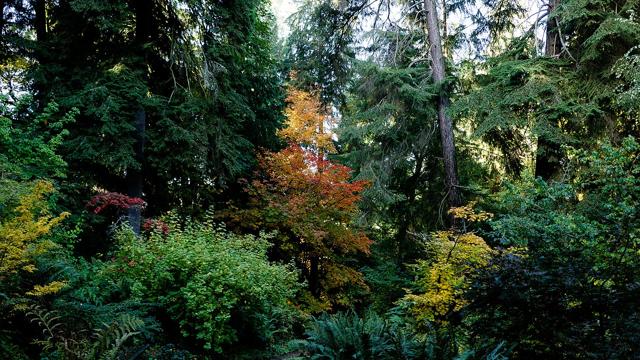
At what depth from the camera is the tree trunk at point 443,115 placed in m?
11.1

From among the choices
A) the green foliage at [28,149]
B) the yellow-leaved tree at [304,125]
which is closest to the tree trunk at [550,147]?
the yellow-leaved tree at [304,125]

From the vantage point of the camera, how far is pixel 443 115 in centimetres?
1147

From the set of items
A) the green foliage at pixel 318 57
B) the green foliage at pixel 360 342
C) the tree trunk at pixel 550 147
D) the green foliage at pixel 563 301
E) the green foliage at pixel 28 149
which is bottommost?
the green foliage at pixel 360 342

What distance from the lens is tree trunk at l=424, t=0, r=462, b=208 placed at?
1109 centimetres

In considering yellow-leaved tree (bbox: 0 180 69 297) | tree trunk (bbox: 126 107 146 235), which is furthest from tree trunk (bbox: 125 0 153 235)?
yellow-leaved tree (bbox: 0 180 69 297)

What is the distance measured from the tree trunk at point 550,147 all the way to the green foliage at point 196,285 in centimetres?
659

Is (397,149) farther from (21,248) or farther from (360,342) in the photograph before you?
(21,248)

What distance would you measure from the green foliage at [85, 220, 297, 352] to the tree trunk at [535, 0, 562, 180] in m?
6.59

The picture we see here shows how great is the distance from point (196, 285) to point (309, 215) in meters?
4.92

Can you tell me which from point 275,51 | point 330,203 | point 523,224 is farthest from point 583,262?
point 275,51

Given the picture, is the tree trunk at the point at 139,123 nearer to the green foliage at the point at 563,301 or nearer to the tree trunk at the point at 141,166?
the tree trunk at the point at 141,166

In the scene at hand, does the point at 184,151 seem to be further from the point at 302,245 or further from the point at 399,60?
the point at 399,60

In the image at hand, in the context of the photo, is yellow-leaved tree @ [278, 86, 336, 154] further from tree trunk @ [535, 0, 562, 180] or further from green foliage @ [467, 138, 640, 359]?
green foliage @ [467, 138, 640, 359]


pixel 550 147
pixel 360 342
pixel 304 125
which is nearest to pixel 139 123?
pixel 304 125
